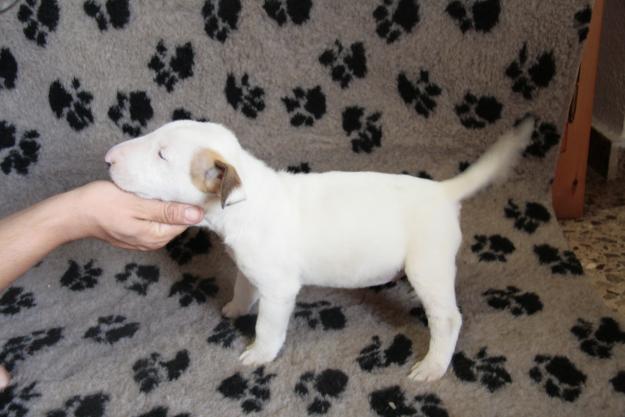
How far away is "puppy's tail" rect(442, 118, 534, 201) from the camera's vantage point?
145 centimetres

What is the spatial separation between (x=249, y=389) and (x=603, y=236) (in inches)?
53.5

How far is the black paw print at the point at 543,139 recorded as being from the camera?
6.54 ft

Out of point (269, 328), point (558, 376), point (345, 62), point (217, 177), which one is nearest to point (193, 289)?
point (269, 328)

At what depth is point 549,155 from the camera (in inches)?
80.3

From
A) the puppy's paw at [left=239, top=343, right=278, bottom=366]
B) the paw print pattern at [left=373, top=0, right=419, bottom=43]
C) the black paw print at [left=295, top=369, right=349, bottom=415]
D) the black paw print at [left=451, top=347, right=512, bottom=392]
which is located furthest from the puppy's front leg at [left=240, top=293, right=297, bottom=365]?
the paw print pattern at [left=373, top=0, right=419, bottom=43]

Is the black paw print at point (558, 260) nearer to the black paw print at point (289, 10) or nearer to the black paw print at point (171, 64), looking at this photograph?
the black paw print at point (289, 10)

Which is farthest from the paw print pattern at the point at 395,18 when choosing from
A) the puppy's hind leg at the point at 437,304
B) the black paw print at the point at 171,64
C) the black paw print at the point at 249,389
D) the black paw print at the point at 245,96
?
the black paw print at the point at 249,389

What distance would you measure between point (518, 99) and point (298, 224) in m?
0.97

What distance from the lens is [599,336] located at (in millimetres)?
1550

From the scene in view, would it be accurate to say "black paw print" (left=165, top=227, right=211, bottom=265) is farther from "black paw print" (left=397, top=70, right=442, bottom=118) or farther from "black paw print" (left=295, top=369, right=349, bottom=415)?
"black paw print" (left=397, top=70, right=442, bottom=118)

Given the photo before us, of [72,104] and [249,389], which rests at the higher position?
[72,104]

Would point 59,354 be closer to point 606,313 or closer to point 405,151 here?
point 405,151

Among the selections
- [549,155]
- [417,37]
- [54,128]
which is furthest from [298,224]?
[54,128]

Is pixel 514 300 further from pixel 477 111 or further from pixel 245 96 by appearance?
pixel 245 96
